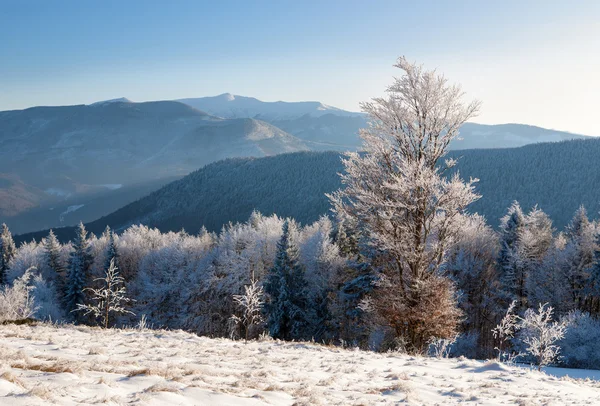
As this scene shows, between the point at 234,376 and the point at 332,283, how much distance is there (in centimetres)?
3845

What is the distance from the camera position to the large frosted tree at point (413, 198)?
13.0 m

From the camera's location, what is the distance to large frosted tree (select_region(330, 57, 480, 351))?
13.0 metres

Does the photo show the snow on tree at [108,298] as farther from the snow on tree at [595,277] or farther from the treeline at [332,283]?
the snow on tree at [595,277]

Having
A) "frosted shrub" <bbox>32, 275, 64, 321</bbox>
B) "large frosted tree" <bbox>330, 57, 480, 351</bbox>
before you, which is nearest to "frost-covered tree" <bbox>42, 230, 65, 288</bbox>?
"frosted shrub" <bbox>32, 275, 64, 321</bbox>

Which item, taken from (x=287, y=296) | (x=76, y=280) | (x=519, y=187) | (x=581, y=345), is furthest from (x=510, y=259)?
(x=519, y=187)

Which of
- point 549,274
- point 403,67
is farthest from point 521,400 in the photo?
point 549,274

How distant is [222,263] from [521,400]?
4786cm

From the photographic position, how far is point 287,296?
40375 mm

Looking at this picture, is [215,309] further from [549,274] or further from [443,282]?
[443,282]

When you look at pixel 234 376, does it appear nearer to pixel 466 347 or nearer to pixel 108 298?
pixel 108 298

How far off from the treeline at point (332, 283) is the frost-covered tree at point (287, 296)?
0.10 metres

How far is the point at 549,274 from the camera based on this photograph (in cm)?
3953

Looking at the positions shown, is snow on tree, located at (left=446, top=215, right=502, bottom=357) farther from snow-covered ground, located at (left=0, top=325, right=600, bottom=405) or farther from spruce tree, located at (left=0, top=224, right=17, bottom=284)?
spruce tree, located at (left=0, top=224, right=17, bottom=284)

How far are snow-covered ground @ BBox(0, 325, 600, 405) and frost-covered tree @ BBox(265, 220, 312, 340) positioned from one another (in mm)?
29494
